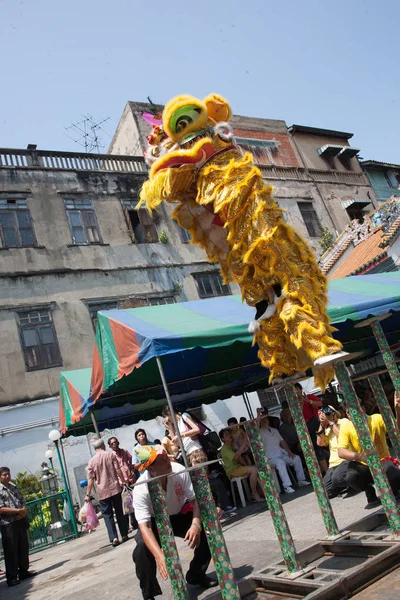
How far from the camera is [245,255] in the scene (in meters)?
3.83

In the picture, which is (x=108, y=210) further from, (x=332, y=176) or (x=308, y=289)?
(x=308, y=289)

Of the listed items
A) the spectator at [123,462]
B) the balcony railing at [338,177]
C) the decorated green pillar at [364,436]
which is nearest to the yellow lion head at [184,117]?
the decorated green pillar at [364,436]

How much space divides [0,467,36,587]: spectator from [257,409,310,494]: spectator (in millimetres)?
3799

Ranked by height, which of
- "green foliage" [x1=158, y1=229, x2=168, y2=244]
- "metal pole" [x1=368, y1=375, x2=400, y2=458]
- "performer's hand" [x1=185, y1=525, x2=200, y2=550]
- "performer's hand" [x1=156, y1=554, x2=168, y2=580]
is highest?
"green foliage" [x1=158, y1=229, x2=168, y2=244]

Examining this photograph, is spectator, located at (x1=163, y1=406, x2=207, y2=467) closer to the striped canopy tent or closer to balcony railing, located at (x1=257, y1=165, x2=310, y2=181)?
the striped canopy tent

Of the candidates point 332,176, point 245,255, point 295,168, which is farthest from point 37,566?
point 332,176

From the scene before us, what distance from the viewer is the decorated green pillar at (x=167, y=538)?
3.13 m

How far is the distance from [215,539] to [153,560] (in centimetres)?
98

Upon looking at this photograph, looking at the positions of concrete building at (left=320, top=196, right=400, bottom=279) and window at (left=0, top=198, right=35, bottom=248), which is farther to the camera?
window at (left=0, top=198, right=35, bottom=248)

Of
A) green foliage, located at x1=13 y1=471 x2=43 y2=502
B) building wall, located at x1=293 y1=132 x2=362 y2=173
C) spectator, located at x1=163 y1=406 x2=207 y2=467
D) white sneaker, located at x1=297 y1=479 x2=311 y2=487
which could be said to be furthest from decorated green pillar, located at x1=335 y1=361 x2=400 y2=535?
building wall, located at x1=293 y1=132 x2=362 y2=173

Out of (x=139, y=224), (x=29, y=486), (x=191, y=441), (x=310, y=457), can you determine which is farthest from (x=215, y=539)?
(x=139, y=224)

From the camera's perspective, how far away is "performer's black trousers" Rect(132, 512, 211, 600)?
3818 millimetres

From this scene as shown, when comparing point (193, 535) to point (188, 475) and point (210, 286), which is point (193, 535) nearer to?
point (188, 475)

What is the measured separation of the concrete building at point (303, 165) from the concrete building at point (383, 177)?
51cm
